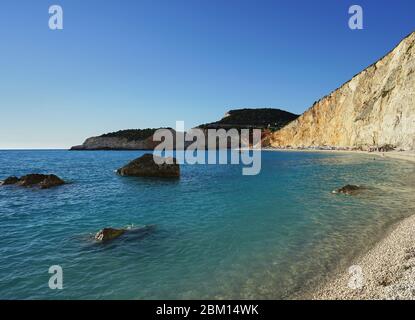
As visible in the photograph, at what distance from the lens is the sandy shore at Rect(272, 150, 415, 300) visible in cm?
711

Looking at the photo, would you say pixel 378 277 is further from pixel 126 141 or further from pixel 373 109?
pixel 126 141

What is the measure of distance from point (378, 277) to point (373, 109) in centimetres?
7689

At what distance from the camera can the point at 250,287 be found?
8258 millimetres

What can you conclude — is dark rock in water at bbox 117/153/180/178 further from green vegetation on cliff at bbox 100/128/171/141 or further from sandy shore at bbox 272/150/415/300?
green vegetation on cliff at bbox 100/128/171/141

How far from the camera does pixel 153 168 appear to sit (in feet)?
→ 113

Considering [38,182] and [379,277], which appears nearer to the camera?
[379,277]

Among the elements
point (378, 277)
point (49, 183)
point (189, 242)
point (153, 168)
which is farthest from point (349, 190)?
point (49, 183)

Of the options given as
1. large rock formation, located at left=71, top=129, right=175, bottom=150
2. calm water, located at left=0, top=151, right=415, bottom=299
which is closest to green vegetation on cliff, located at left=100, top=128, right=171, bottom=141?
large rock formation, located at left=71, top=129, right=175, bottom=150

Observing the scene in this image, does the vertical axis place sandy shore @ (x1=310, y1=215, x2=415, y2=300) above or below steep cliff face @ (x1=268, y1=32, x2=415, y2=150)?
below

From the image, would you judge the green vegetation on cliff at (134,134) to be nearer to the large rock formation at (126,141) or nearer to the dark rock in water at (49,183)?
the large rock formation at (126,141)

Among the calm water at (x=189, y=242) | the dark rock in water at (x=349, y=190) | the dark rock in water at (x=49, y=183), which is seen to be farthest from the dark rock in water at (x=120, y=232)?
the dark rock in water at (x=49, y=183)

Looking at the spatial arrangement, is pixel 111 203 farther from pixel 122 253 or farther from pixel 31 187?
pixel 31 187

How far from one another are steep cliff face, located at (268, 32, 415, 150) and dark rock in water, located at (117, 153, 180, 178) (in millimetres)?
51497

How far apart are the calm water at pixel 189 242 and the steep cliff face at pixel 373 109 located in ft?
158
